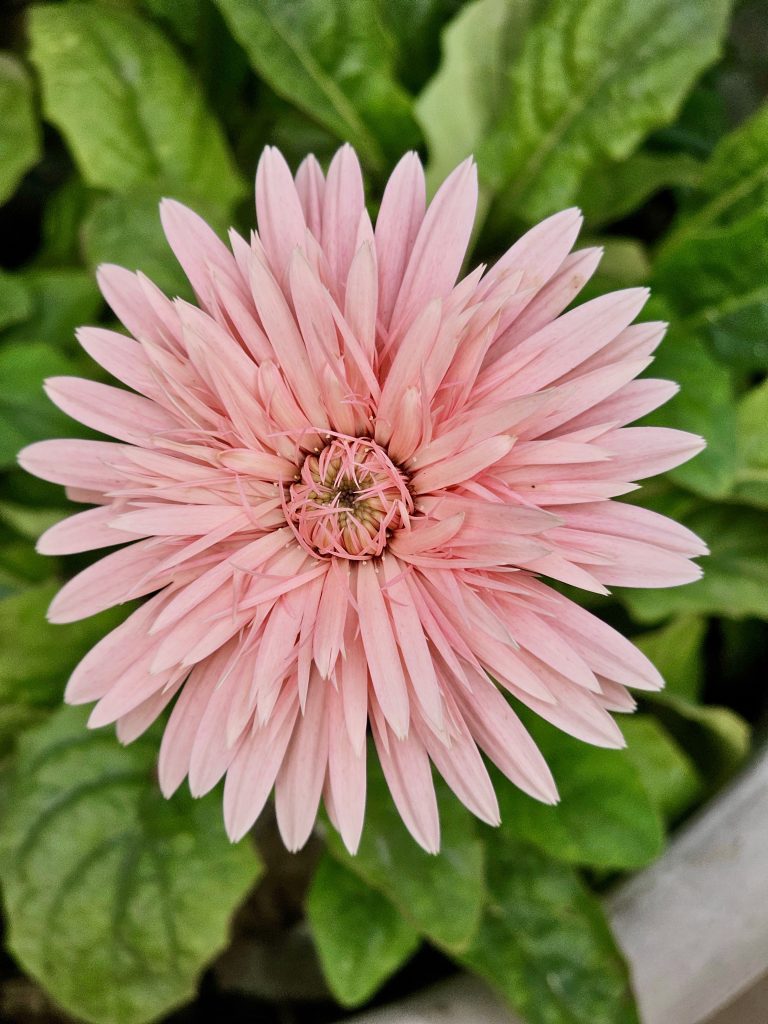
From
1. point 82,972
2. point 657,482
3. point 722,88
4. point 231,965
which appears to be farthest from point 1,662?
point 722,88

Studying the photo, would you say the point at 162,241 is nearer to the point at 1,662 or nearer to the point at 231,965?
the point at 1,662

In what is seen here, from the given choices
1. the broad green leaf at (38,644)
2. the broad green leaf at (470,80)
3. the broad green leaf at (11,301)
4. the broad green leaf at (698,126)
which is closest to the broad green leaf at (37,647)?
the broad green leaf at (38,644)

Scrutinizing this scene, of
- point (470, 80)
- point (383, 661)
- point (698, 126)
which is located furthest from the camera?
point (698, 126)

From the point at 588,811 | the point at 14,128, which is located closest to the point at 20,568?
the point at 14,128

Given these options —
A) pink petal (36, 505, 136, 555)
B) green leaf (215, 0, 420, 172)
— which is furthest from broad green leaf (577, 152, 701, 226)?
pink petal (36, 505, 136, 555)

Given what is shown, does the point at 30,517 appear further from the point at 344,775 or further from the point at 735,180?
the point at 735,180
